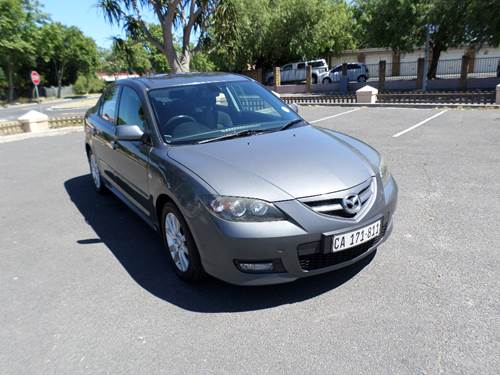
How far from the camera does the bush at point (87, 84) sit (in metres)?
49.9

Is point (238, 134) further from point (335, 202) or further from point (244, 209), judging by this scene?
point (335, 202)

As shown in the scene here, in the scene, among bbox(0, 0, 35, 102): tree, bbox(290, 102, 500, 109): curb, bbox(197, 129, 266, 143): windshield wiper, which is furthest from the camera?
bbox(0, 0, 35, 102): tree

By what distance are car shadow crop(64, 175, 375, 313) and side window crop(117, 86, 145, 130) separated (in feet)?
3.99

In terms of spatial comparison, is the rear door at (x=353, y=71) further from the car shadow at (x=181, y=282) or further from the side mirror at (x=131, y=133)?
the side mirror at (x=131, y=133)

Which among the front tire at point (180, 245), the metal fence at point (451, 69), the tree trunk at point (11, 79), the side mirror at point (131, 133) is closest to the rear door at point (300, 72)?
the metal fence at point (451, 69)

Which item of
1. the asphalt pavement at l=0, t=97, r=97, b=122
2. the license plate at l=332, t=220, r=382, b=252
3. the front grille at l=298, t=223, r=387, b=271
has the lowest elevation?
the asphalt pavement at l=0, t=97, r=97, b=122

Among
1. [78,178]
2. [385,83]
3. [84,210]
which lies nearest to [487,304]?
[84,210]

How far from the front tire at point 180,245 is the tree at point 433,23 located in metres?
21.6

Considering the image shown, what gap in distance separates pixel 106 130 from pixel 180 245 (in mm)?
2293

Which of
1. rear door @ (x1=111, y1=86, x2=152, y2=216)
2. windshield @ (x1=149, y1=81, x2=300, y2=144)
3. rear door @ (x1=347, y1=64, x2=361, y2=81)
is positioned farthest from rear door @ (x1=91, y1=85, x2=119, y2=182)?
rear door @ (x1=347, y1=64, x2=361, y2=81)

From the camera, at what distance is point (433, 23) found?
75.3 feet

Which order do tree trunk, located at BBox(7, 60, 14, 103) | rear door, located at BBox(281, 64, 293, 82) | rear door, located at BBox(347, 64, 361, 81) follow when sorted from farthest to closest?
tree trunk, located at BBox(7, 60, 14, 103)
rear door, located at BBox(281, 64, 293, 82)
rear door, located at BBox(347, 64, 361, 81)

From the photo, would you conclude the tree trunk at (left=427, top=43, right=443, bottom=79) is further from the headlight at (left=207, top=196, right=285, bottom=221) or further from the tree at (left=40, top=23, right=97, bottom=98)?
the tree at (left=40, top=23, right=97, bottom=98)

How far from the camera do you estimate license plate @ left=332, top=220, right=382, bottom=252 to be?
104 inches
